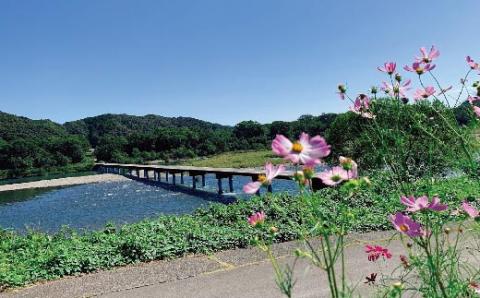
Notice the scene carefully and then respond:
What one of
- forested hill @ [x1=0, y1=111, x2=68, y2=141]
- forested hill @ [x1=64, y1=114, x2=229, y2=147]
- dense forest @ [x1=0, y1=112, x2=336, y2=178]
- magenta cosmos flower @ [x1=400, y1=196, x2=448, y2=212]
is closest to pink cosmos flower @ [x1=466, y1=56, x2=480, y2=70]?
magenta cosmos flower @ [x1=400, y1=196, x2=448, y2=212]

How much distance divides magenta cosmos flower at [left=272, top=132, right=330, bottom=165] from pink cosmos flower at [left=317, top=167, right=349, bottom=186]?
22 cm

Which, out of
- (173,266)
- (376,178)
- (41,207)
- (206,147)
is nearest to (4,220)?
(41,207)

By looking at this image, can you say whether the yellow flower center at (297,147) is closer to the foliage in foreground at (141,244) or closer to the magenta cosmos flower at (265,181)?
the magenta cosmos flower at (265,181)

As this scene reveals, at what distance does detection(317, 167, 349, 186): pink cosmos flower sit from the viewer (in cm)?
119

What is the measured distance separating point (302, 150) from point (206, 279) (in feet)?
12.6

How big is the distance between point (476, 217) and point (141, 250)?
474 cm

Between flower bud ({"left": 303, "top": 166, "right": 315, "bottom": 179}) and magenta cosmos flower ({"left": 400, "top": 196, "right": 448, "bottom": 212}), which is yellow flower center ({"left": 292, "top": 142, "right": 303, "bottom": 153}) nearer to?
flower bud ({"left": 303, "top": 166, "right": 315, "bottom": 179})

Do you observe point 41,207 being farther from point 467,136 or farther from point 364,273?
point 467,136

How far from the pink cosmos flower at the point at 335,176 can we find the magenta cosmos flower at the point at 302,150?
225 mm

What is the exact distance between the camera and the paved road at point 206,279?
13.5 feet

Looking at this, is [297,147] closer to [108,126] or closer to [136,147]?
[136,147]

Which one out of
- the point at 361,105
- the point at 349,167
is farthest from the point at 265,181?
the point at 361,105

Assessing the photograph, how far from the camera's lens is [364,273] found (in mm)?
4293

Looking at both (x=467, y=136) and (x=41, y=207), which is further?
(x=41, y=207)
